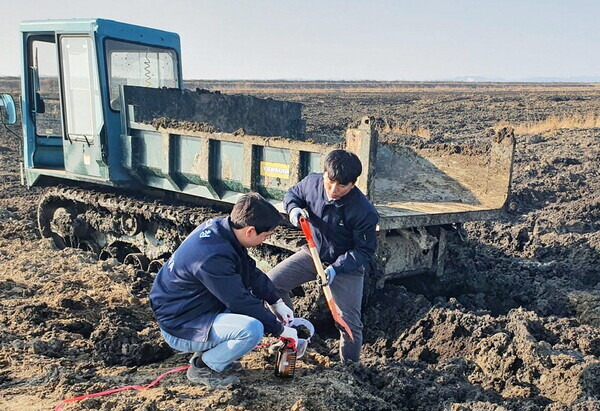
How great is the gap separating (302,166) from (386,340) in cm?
171

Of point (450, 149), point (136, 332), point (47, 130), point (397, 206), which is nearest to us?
point (136, 332)

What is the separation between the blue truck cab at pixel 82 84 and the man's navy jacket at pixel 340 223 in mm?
3530

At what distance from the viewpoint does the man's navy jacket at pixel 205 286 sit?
3926 millimetres

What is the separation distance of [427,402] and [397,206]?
2296mm

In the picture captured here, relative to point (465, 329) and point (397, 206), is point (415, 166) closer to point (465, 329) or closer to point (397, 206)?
point (397, 206)

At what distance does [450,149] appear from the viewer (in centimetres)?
680

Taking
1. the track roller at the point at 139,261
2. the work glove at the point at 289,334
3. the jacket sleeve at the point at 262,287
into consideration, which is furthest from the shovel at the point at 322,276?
the track roller at the point at 139,261

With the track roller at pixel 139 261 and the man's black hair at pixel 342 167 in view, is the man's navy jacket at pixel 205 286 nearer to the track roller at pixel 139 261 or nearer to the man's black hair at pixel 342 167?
the man's black hair at pixel 342 167

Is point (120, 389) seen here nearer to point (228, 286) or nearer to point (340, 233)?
point (228, 286)

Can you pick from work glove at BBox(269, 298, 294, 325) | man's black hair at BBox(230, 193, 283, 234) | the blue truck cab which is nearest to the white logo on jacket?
man's black hair at BBox(230, 193, 283, 234)

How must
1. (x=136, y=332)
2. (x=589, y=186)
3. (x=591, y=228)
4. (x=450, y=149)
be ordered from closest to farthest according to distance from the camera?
(x=136, y=332), (x=450, y=149), (x=591, y=228), (x=589, y=186)

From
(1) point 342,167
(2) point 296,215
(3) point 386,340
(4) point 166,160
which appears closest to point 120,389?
(2) point 296,215

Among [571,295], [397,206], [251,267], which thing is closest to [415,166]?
[397,206]

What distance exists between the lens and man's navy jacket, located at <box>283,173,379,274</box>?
4676 mm
